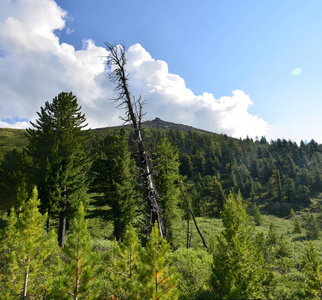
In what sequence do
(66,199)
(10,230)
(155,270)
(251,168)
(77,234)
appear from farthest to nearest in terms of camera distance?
(251,168), (66,199), (10,230), (77,234), (155,270)

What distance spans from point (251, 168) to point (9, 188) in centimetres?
11106

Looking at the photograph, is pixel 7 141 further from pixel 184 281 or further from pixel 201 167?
pixel 184 281

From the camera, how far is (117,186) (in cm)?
1917

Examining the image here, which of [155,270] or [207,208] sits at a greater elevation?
[155,270]

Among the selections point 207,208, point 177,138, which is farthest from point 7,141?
point 207,208

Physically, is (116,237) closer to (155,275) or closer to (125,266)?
(125,266)

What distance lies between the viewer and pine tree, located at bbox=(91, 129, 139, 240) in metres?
19.2

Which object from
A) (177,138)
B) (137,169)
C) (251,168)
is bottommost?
(137,169)

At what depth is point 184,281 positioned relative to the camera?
9.80 meters

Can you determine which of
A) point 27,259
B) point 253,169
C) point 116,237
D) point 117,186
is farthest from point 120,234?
point 253,169

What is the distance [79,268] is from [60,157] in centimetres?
1219

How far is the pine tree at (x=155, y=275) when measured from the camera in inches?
237

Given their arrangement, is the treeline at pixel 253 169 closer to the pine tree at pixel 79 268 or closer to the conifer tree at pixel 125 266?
the conifer tree at pixel 125 266

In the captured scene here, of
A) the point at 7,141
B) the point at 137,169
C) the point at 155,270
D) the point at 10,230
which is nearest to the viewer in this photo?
the point at 155,270
